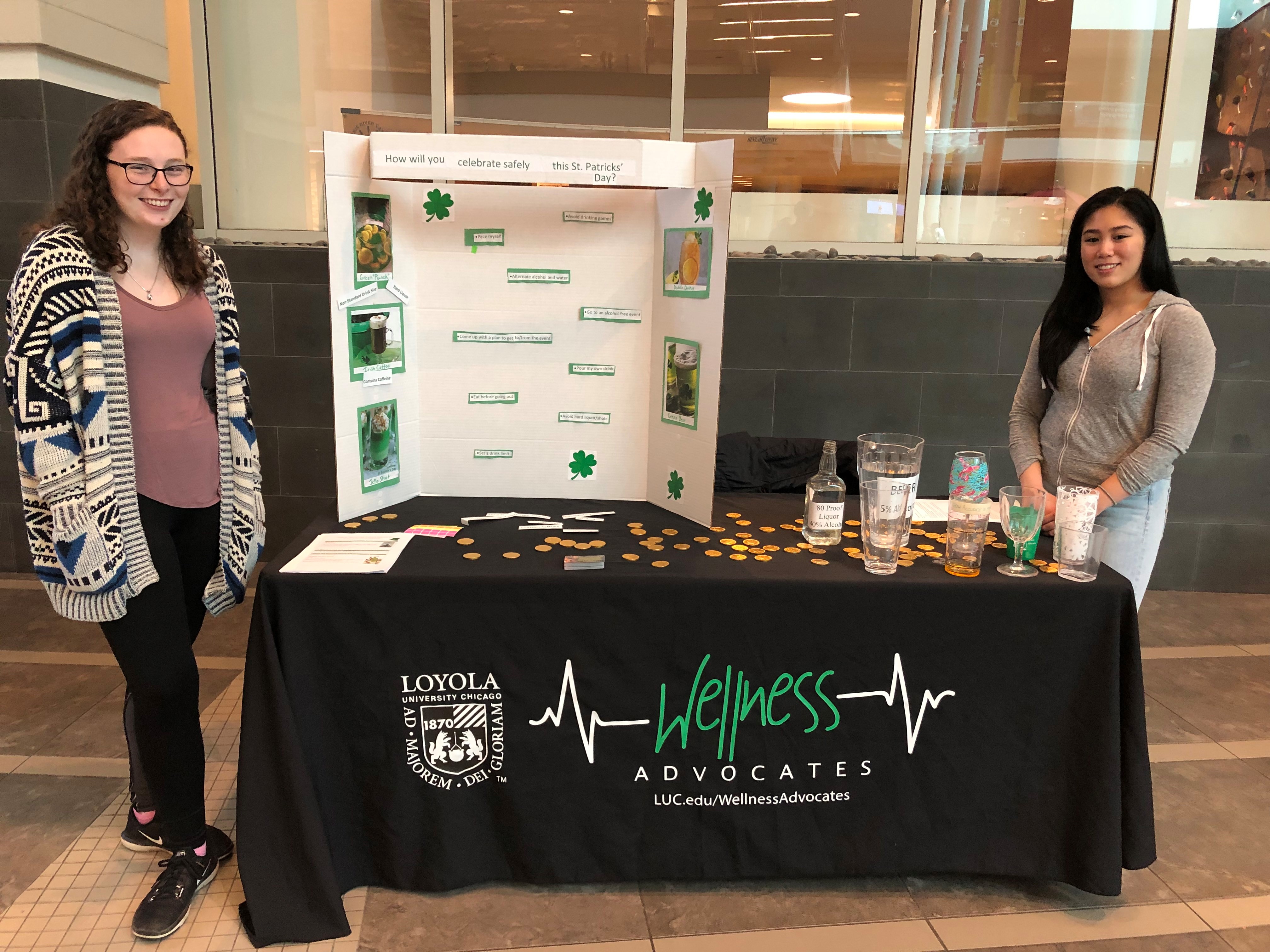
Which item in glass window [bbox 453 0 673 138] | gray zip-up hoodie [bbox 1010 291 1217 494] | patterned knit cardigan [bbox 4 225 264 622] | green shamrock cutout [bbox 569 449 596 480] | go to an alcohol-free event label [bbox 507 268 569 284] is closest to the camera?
patterned knit cardigan [bbox 4 225 264 622]

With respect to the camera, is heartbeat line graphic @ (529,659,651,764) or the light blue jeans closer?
heartbeat line graphic @ (529,659,651,764)

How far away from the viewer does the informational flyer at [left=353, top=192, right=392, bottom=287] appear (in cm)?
200

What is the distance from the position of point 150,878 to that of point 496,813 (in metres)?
0.79

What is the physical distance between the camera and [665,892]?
1.97 m

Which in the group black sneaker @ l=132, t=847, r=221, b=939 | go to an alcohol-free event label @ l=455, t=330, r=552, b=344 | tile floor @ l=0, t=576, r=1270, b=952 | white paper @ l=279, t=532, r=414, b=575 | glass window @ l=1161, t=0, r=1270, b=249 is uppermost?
glass window @ l=1161, t=0, r=1270, b=249

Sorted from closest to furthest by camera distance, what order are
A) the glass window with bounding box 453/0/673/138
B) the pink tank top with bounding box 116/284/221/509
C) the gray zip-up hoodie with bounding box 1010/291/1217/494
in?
the pink tank top with bounding box 116/284/221/509 < the gray zip-up hoodie with bounding box 1010/291/1217/494 < the glass window with bounding box 453/0/673/138

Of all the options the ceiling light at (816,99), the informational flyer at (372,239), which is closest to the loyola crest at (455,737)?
the informational flyer at (372,239)

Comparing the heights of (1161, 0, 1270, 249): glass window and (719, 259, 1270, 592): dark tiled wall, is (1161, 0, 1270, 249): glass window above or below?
above

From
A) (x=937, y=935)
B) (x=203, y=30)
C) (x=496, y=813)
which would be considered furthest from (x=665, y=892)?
(x=203, y=30)

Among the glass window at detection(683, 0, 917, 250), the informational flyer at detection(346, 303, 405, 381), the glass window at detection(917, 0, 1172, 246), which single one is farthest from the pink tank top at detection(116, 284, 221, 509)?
the glass window at detection(917, 0, 1172, 246)

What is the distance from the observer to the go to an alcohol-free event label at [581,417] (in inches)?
→ 89.5

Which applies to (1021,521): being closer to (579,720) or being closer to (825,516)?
(825,516)

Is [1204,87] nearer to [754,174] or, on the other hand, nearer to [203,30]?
[754,174]

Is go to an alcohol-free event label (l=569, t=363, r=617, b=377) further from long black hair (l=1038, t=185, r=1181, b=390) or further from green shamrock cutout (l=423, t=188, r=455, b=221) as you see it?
long black hair (l=1038, t=185, r=1181, b=390)
